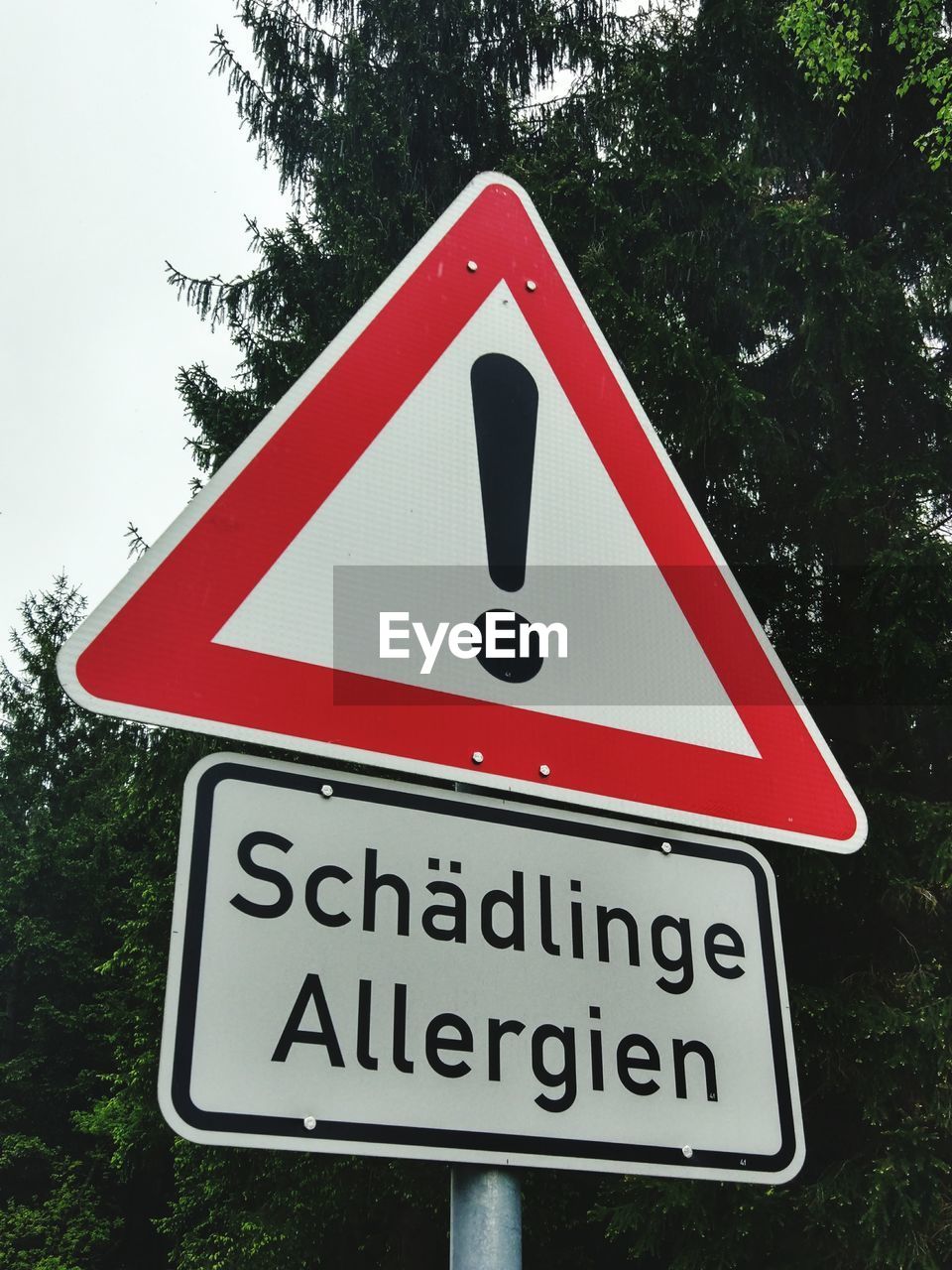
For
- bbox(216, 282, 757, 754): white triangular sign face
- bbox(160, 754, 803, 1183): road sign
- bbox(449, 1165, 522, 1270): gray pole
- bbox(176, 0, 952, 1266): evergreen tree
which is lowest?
bbox(176, 0, 952, 1266): evergreen tree

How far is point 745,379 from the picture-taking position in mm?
9828

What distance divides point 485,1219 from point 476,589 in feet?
1.85

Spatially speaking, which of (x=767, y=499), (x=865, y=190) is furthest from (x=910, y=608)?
(x=865, y=190)

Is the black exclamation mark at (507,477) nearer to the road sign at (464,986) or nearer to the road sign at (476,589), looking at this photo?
the road sign at (476,589)

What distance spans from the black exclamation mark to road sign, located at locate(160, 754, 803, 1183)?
15cm

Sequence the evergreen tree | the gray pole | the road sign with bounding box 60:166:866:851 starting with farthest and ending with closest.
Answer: the evergreen tree → the road sign with bounding box 60:166:866:851 → the gray pole

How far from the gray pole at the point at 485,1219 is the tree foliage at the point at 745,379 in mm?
6674

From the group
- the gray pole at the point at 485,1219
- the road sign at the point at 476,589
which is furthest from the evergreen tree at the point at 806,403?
the gray pole at the point at 485,1219

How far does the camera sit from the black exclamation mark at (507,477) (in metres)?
1.15

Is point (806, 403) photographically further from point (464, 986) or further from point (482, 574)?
point (464, 986)

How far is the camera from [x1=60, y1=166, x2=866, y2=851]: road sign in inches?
41.4

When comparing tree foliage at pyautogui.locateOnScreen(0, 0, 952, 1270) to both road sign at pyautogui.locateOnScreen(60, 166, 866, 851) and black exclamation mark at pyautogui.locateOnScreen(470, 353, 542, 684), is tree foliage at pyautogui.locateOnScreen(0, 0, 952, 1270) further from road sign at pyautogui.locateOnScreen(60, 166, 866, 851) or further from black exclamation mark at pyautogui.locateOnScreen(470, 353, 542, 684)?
black exclamation mark at pyautogui.locateOnScreen(470, 353, 542, 684)

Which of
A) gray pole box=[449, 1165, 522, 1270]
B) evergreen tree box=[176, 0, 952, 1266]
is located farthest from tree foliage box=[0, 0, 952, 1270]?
gray pole box=[449, 1165, 522, 1270]

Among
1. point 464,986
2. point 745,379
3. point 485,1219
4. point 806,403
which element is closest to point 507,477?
point 464,986
